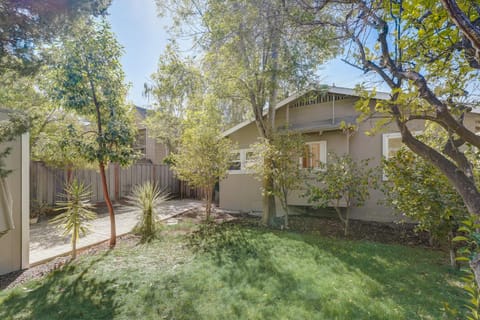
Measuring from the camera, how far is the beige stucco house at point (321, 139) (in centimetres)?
764

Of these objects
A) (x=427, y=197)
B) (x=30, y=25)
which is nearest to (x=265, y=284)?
(x=427, y=197)

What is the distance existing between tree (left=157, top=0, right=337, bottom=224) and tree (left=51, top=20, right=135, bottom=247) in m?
3.02

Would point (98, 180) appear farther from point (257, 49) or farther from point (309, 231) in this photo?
point (309, 231)

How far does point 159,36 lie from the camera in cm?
887

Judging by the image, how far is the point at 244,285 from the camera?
3.63 m

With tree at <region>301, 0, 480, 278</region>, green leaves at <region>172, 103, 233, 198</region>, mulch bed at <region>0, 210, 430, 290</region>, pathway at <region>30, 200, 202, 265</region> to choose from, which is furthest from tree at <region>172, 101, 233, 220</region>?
tree at <region>301, 0, 480, 278</region>

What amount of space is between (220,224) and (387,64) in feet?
20.4

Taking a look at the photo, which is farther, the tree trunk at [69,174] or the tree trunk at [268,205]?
the tree trunk at [69,174]

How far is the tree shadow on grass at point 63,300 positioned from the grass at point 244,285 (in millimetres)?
14

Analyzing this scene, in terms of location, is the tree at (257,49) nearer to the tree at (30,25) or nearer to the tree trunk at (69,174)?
the tree at (30,25)

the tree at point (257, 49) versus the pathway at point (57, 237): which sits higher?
the tree at point (257, 49)

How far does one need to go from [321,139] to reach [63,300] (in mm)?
8270

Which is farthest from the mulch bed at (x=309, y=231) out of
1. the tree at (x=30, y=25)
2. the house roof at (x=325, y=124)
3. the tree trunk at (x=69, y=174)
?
the tree trunk at (x=69, y=174)

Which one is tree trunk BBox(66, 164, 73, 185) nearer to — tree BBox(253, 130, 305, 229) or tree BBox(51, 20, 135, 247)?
tree BBox(51, 20, 135, 247)
